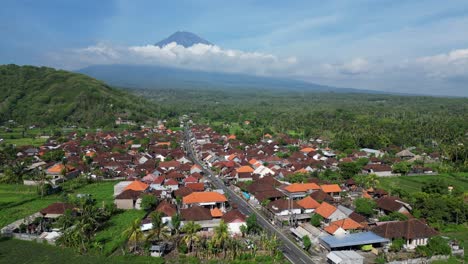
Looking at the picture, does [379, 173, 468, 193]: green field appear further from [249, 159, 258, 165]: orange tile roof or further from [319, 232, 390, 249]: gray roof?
[249, 159, 258, 165]: orange tile roof

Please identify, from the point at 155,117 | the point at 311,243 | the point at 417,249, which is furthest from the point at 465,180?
the point at 155,117

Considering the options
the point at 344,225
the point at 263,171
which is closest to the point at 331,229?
the point at 344,225

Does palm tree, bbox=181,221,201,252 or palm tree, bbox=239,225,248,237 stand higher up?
palm tree, bbox=181,221,201,252

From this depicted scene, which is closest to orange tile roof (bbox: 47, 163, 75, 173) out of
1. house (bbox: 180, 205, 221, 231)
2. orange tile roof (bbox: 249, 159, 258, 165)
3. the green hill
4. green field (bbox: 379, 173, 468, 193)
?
house (bbox: 180, 205, 221, 231)

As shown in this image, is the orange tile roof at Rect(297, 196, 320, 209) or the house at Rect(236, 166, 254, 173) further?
the house at Rect(236, 166, 254, 173)

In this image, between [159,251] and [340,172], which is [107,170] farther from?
[340,172]
